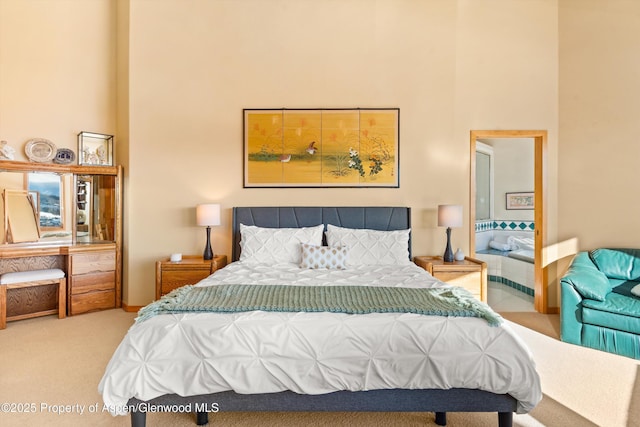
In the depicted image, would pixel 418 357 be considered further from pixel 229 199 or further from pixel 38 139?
pixel 38 139

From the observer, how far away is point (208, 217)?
12.0ft

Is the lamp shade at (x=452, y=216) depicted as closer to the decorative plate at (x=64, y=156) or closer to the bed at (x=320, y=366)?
the bed at (x=320, y=366)

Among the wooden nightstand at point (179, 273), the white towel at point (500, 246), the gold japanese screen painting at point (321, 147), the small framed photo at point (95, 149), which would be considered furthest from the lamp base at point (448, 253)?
the small framed photo at point (95, 149)

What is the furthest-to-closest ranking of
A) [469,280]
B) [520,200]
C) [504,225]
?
[504,225] → [520,200] → [469,280]

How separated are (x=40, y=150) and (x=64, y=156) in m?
0.24

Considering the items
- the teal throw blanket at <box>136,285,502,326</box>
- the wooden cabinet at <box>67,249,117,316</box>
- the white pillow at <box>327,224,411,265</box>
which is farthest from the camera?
the wooden cabinet at <box>67,249,117,316</box>

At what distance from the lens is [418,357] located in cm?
162

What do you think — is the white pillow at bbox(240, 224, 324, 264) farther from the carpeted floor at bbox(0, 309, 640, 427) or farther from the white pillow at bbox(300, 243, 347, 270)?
the carpeted floor at bbox(0, 309, 640, 427)

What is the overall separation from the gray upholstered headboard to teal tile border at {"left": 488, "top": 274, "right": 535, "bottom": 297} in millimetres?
2414

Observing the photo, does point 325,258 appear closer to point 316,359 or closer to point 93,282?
point 316,359

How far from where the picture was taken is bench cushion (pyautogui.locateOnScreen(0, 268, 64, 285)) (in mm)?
3404

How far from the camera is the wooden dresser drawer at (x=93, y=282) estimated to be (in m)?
3.77

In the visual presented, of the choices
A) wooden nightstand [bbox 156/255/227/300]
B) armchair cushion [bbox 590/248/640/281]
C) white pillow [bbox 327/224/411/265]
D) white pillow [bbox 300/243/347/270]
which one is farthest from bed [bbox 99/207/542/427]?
armchair cushion [bbox 590/248/640/281]

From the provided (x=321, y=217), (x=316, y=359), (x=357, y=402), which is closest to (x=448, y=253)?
(x=321, y=217)
